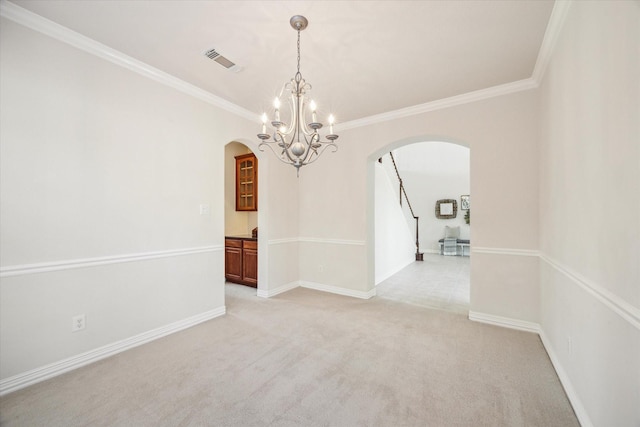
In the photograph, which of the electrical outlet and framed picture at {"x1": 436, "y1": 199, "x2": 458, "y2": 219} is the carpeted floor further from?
the electrical outlet

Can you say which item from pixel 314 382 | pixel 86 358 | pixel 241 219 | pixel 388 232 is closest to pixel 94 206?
pixel 86 358

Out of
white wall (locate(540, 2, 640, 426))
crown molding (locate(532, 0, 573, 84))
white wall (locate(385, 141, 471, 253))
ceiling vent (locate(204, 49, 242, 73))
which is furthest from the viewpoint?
white wall (locate(385, 141, 471, 253))

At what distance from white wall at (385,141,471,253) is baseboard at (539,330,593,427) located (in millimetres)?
6735

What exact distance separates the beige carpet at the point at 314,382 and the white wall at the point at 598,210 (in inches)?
16.7

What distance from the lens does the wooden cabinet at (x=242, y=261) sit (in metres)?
4.54

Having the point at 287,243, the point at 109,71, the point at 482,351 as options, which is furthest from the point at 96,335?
the point at 482,351

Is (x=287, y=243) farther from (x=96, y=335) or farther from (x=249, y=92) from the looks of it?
(x=96, y=335)

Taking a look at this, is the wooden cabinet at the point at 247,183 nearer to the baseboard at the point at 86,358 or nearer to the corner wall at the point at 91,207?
the corner wall at the point at 91,207

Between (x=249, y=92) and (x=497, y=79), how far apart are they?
9.02 ft

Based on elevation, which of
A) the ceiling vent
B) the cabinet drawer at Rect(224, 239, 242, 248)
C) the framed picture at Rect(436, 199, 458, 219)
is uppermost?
the ceiling vent

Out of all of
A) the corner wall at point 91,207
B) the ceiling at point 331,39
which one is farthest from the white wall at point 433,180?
the corner wall at point 91,207

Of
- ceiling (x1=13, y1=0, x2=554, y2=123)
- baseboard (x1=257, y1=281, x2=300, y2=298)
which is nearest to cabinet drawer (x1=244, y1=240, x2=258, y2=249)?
baseboard (x1=257, y1=281, x2=300, y2=298)

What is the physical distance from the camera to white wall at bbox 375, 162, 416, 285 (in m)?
5.02

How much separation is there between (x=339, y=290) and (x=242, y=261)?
1756 mm
